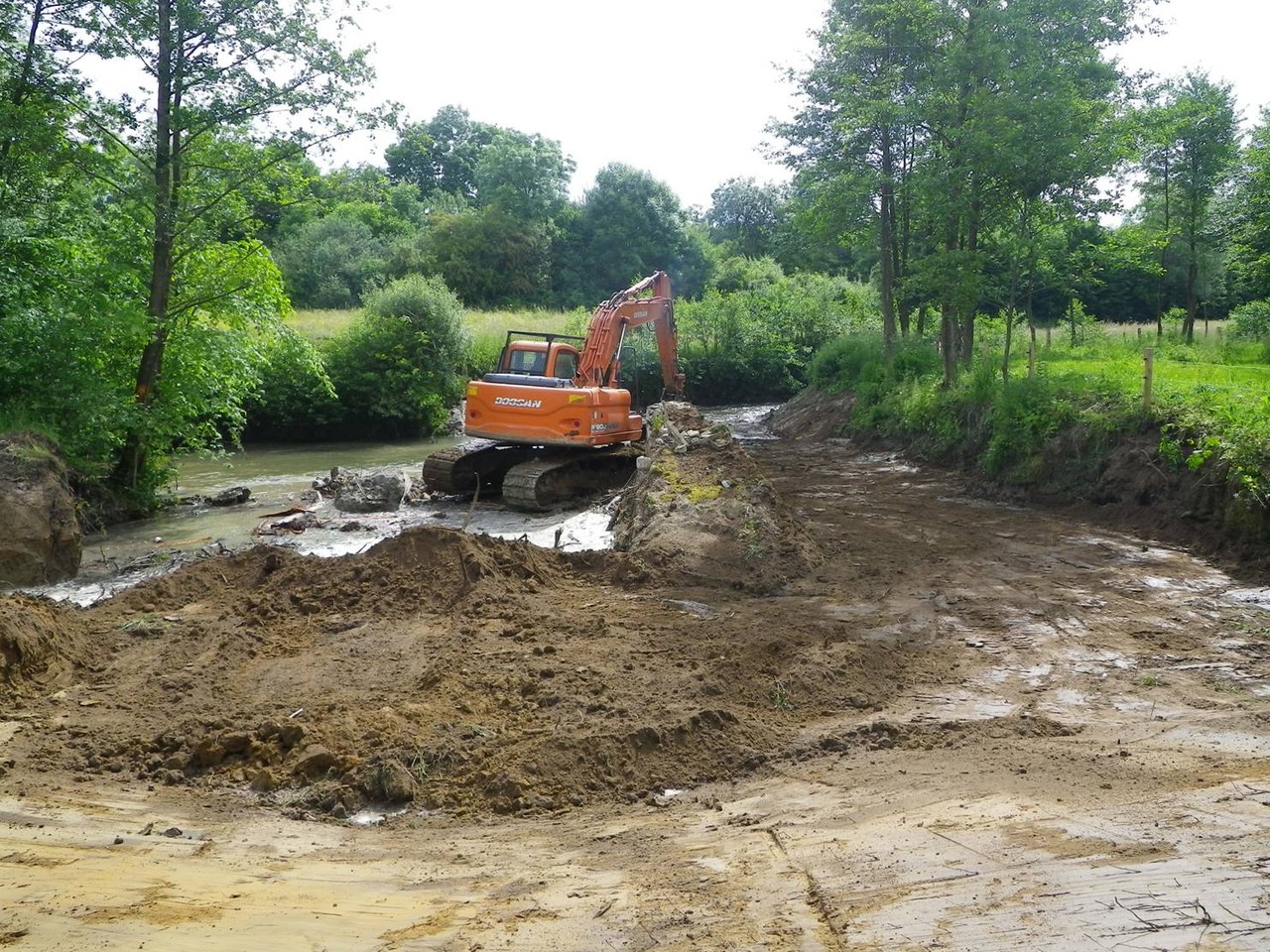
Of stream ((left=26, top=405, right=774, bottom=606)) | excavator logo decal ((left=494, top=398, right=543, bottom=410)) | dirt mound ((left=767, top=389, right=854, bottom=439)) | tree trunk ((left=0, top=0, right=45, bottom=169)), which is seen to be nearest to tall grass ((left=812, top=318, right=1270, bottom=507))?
dirt mound ((left=767, top=389, right=854, bottom=439))

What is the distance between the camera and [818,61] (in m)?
24.7

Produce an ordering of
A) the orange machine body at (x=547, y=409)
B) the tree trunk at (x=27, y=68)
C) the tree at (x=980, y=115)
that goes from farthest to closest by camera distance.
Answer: the tree at (x=980, y=115) < the orange machine body at (x=547, y=409) < the tree trunk at (x=27, y=68)

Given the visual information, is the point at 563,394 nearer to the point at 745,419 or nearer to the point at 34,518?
the point at 34,518

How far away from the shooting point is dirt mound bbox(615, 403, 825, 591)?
1055 cm

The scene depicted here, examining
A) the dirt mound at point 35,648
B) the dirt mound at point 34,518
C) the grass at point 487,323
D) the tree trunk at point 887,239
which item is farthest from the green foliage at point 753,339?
the dirt mound at point 35,648

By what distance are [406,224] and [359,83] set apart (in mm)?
38882

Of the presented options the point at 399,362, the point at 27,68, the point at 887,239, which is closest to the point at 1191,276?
the point at 887,239

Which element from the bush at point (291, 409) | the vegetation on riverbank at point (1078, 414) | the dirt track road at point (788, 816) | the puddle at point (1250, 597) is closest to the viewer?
the dirt track road at point (788, 816)

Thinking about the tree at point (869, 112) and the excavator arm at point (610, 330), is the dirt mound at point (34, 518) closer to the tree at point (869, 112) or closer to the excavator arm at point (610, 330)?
the excavator arm at point (610, 330)

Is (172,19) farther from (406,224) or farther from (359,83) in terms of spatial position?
(406,224)

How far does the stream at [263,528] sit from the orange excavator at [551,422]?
52 centimetres

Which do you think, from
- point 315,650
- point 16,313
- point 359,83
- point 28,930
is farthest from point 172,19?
point 28,930

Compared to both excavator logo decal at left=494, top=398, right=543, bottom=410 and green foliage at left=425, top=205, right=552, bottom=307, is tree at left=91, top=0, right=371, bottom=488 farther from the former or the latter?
green foliage at left=425, top=205, right=552, bottom=307

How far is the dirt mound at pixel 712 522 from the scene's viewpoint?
10555mm
